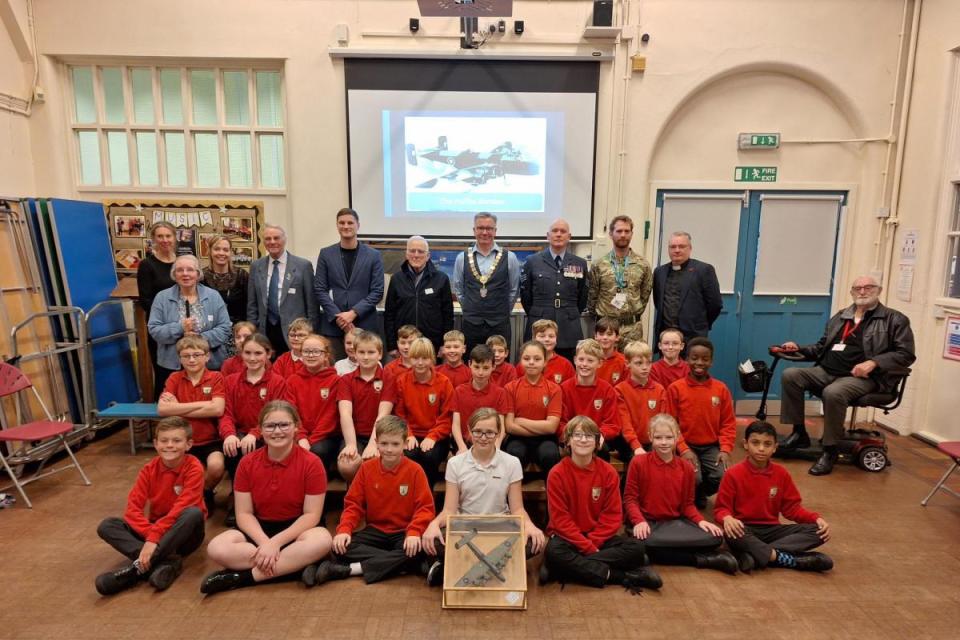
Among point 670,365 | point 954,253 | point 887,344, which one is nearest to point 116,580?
point 670,365

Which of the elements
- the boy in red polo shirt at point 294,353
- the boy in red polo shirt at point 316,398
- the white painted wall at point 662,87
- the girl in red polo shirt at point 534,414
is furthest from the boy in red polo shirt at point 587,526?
the white painted wall at point 662,87

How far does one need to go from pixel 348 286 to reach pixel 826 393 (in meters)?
4.07

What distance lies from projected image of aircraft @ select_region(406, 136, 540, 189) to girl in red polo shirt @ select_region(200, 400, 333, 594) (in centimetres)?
346

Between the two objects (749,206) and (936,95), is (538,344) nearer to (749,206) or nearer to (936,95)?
(749,206)

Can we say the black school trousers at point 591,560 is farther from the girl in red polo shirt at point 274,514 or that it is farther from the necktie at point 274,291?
the necktie at point 274,291

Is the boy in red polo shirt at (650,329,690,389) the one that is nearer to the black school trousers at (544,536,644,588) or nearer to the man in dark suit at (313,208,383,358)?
the black school trousers at (544,536,644,588)

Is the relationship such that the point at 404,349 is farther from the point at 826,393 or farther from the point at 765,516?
the point at 826,393

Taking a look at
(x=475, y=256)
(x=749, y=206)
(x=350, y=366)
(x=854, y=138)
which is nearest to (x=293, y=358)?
(x=350, y=366)

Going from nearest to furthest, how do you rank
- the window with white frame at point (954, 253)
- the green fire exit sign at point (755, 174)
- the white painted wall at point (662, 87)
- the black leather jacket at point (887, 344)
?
the black leather jacket at point (887, 344)
the window with white frame at point (954, 253)
the white painted wall at point (662, 87)
the green fire exit sign at point (755, 174)

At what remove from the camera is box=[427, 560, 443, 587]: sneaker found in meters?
2.66

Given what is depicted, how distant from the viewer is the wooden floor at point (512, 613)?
238cm

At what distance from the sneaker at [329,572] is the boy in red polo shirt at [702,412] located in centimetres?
224

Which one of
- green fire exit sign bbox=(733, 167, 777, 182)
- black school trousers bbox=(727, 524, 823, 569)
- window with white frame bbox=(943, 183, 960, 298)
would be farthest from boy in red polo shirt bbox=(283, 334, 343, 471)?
window with white frame bbox=(943, 183, 960, 298)

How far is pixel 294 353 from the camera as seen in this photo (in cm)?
378
